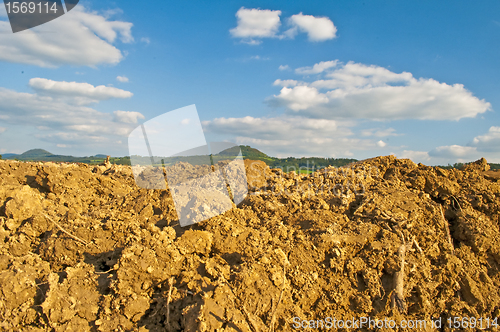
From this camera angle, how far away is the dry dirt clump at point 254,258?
3.99 metres

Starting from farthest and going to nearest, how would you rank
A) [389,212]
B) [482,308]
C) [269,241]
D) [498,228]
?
[498,228] < [389,212] < [269,241] < [482,308]

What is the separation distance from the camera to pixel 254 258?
4.57m

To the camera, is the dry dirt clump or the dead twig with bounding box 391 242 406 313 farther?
the dead twig with bounding box 391 242 406 313

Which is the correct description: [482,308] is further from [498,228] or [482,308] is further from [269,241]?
[269,241]

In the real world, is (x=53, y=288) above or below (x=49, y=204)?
below

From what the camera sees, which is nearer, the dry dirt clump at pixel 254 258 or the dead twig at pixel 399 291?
the dry dirt clump at pixel 254 258

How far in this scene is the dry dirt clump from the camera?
157 inches

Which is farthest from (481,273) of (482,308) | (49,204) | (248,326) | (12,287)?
(49,204)

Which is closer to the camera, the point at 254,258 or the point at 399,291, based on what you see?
the point at 254,258

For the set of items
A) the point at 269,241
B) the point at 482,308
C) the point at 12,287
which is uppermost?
the point at 269,241

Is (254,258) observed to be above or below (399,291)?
above

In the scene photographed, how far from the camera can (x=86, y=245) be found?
15.7ft

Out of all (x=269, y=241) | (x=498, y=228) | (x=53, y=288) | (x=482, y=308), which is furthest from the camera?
(x=498, y=228)

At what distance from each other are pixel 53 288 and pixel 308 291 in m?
4.00
